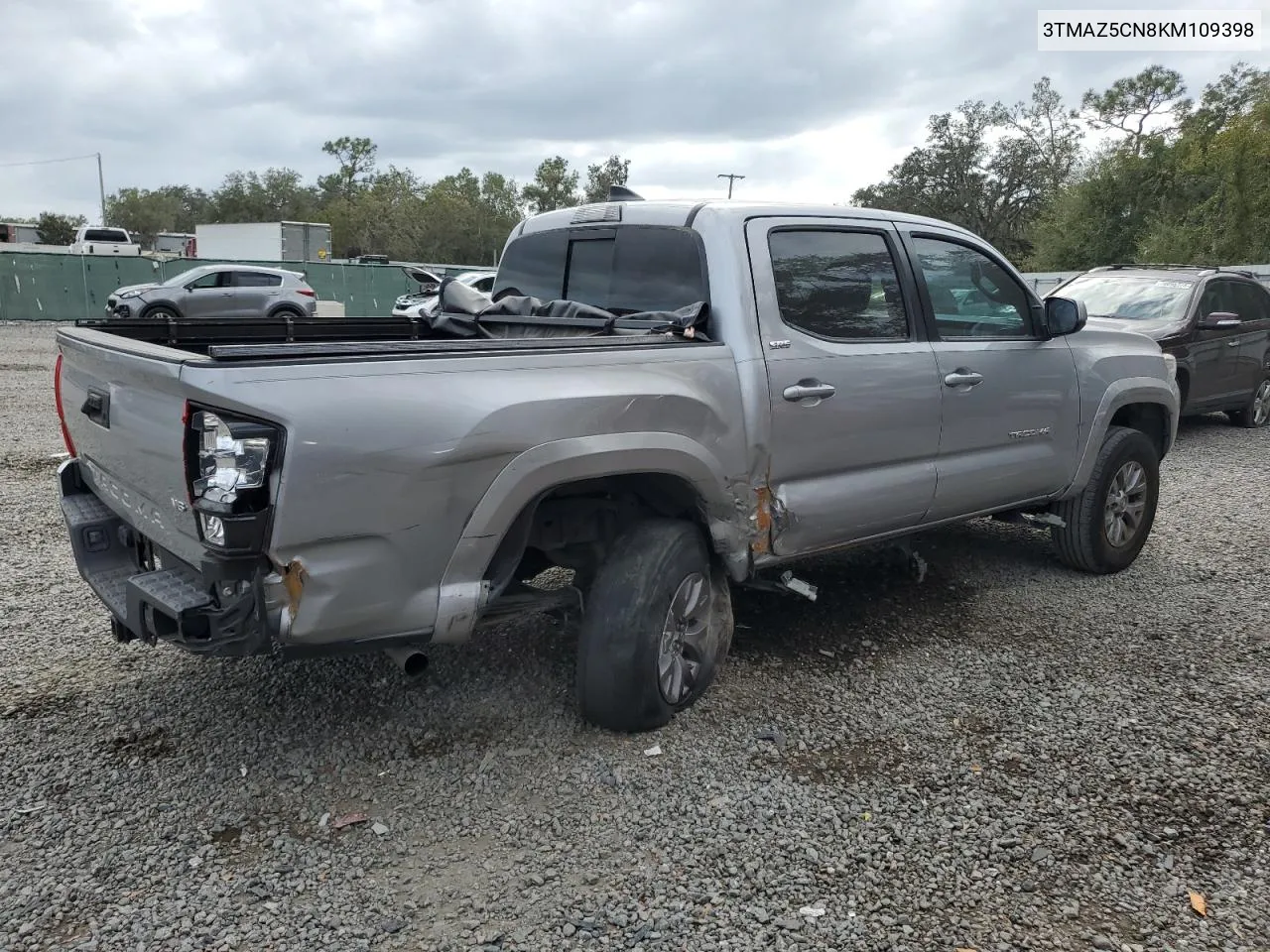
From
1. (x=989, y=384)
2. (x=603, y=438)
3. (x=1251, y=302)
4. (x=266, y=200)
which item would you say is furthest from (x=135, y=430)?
(x=266, y=200)

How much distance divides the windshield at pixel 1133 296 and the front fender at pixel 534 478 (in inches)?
319

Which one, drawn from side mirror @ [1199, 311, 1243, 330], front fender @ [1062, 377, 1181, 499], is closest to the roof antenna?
front fender @ [1062, 377, 1181, 499]

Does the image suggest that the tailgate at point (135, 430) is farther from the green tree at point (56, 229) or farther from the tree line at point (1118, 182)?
the green tree at point (56, 229)

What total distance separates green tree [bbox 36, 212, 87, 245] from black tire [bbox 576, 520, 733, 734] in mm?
64300

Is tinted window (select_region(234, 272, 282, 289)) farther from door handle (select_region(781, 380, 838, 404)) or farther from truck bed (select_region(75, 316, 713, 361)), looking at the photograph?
door handle (select_region(781, 380, 838, 404))

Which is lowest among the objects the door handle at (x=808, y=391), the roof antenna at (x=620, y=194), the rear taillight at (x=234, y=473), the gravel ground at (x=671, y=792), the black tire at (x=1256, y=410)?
the gravel ground at (x=671, y=792)

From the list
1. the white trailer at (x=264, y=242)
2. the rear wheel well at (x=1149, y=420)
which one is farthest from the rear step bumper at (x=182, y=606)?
the white trailer at (x=264, y=242)

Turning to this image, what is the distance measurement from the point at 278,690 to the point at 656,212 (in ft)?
7.96

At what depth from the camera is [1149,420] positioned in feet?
19.5

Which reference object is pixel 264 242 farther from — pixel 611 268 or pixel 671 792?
pixel 671 792

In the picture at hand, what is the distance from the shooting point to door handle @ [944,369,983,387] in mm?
4371

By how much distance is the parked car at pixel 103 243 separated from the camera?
33.7 metres

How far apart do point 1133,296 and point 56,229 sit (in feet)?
217

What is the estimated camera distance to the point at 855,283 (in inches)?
165
